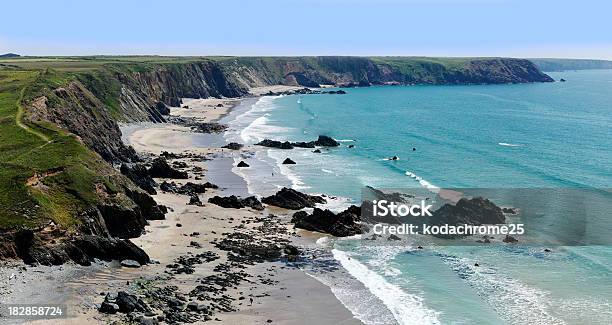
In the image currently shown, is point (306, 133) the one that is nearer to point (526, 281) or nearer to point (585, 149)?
point (585, 149)

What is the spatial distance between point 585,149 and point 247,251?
6873 cm

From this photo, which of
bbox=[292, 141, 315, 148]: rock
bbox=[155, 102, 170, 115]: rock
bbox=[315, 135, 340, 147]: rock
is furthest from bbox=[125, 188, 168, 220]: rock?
bbox=[155, 102, 170, 115]: rock

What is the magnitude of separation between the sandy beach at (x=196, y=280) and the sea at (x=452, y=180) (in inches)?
107

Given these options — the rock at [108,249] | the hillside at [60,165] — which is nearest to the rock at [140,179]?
the hillside at [60,165]

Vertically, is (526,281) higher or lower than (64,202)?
lower

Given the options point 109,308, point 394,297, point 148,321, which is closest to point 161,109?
point 394,297

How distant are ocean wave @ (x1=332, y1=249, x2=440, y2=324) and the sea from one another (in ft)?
0.24

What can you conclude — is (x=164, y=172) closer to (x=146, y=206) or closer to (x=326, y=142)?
(x=146, y=206)

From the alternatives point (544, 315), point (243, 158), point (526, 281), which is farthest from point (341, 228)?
point (243, 158)

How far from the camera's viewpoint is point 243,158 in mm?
91875

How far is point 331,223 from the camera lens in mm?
54281

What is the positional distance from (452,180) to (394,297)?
38398 millimetres

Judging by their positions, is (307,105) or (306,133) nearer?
(306,133)

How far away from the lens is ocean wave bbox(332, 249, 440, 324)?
35.9 m
